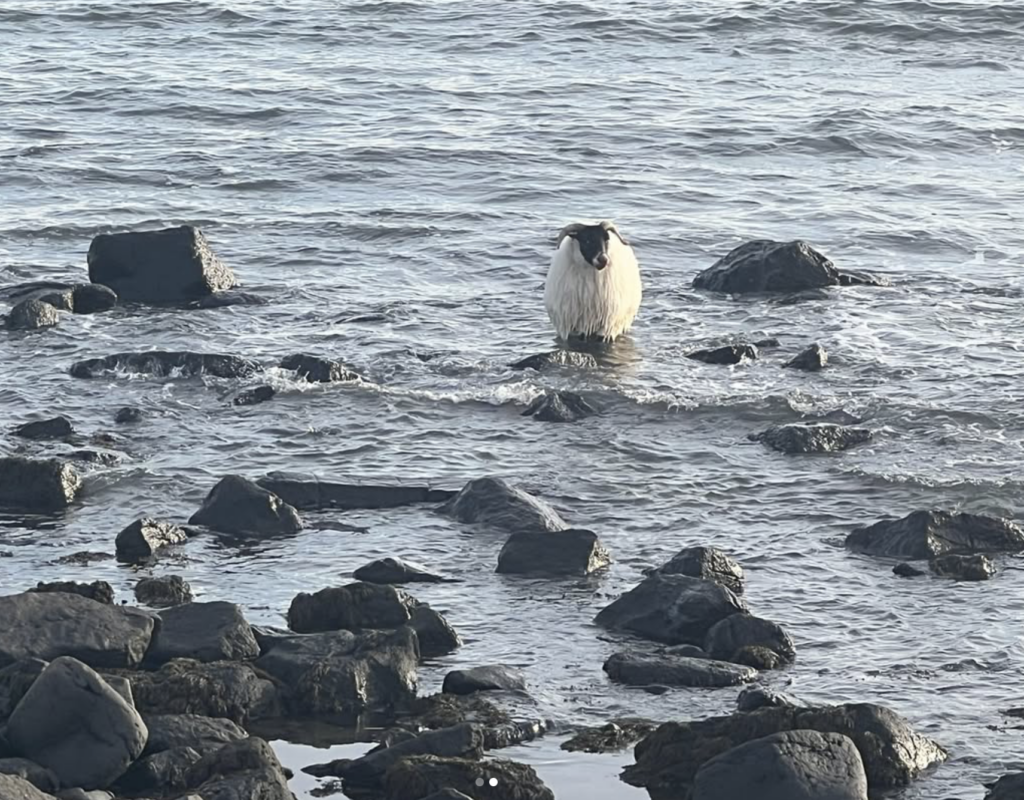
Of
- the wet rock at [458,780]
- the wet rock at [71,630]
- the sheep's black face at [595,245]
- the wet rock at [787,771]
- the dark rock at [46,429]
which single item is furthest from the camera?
the sheep's black face at [595,245]

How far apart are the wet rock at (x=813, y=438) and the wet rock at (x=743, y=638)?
4027 millimetres

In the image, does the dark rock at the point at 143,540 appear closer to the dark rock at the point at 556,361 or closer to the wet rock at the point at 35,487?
the wet rock at the point at 35,487

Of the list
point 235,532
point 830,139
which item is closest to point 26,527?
point 235,532

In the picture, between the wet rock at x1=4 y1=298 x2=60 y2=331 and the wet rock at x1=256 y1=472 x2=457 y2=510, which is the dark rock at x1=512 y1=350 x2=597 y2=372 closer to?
the wet rock at x1=256 y1=472 x2=457 y2=510

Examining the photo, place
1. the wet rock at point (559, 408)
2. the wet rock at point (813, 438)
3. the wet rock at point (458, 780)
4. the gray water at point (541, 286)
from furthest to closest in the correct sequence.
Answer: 1. the wet rock at point (559, 408)
2. the wet rock at point (813, 438)
3. the gray water at point (541, 286)
4. the wet rock at point (458, 780)

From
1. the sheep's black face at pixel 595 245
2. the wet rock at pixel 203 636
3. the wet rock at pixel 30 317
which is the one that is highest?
the sheep's black face at pixel 595 245

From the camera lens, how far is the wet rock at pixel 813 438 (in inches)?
621

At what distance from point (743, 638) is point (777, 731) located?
159 centimetres

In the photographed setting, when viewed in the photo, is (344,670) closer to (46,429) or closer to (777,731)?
(777,731)

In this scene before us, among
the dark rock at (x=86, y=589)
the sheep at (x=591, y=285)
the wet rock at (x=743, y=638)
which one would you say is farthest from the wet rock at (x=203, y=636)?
the sheep at (x=591, y=285)

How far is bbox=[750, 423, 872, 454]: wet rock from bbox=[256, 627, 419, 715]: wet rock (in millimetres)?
5108

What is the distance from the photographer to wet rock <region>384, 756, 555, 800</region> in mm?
9969

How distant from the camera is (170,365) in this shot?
1789 centimetres

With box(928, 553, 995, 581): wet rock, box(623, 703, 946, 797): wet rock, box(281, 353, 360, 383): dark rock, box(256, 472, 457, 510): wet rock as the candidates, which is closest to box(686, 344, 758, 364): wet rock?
box(281, 353, 360, 383): dark rock
